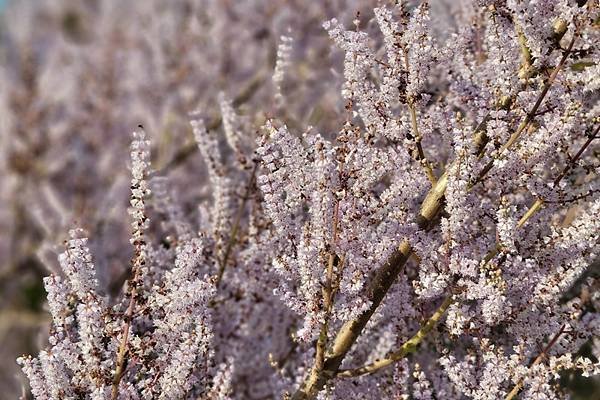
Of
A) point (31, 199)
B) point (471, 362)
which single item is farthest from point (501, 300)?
point (31, 199)

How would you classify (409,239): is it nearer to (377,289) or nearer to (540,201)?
(377,289)

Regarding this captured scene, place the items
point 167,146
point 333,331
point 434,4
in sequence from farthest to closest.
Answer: point 167,146, point 434,4, point 333,331

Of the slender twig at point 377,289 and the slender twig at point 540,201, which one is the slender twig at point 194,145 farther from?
the slender twig at point 540,201

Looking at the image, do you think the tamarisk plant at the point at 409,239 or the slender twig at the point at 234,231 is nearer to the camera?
the tamarisk plant at the point at 409,239

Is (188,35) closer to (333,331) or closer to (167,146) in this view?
(167,146)

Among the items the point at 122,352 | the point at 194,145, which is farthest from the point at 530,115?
the point at 194,145

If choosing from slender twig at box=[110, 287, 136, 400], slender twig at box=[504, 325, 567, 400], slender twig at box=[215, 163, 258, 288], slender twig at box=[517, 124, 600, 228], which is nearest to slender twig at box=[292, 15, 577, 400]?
slender twig at box=[517, 124, 600, 228]

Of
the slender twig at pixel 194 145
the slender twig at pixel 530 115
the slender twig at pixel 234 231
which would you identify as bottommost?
the slender twig at pixel 530 115

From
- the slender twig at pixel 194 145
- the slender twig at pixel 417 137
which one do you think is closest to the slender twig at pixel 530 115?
the slender twig at pixel 417 137

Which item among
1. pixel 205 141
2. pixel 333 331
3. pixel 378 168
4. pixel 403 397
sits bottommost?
pixel 403 397

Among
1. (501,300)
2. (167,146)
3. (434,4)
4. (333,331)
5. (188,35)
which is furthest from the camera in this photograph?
(188,35)

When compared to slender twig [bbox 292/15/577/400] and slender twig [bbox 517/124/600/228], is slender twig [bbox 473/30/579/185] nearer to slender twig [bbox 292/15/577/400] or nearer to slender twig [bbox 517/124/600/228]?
slender twig [bbox 292/15/577/400]
